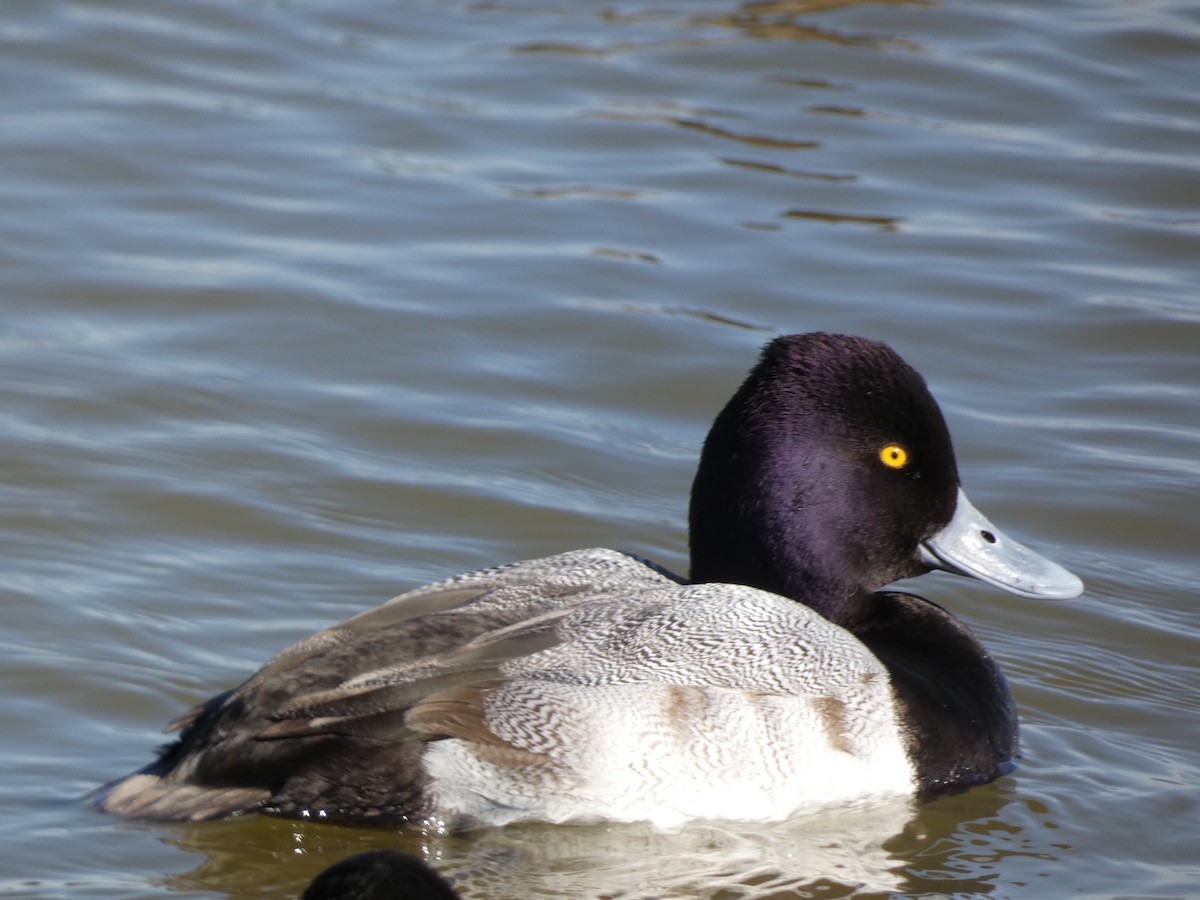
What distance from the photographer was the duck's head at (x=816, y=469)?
16.1ft

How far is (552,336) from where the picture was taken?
7.93 meters

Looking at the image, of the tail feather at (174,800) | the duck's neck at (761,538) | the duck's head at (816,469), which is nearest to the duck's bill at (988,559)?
the duck's head at (816,469)

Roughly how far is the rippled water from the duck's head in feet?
2.35

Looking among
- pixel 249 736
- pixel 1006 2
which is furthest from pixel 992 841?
pixel 1006 2

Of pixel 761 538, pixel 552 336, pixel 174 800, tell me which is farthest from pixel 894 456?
pixel 552 336

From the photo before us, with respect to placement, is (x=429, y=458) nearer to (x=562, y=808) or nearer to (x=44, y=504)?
(x=44, y=504)

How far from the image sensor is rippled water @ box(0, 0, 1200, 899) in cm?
478

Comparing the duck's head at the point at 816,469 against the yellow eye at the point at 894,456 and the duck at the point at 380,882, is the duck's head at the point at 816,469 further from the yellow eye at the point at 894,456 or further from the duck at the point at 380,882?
the duck at the point at 380,882

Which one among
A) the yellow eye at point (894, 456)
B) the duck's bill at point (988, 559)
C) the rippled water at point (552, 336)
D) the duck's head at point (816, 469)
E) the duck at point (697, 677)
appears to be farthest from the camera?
the duck's bill at point (988, 559)

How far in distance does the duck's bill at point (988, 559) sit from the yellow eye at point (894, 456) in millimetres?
260

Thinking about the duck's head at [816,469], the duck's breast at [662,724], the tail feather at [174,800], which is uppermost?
the duck's head at [816,469]

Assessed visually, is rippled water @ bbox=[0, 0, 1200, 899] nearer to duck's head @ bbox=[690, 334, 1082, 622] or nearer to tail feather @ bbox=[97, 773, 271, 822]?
tail feather @ bbox=[97, 773, 271, 822]

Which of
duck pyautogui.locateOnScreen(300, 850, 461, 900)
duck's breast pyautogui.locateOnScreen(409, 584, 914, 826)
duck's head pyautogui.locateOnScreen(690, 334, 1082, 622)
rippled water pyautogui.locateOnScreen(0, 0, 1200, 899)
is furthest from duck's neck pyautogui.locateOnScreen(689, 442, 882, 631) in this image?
duck pyautogui.locateOnScreen(300, 850, 461, 900)

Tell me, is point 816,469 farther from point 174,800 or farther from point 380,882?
point 380,882
